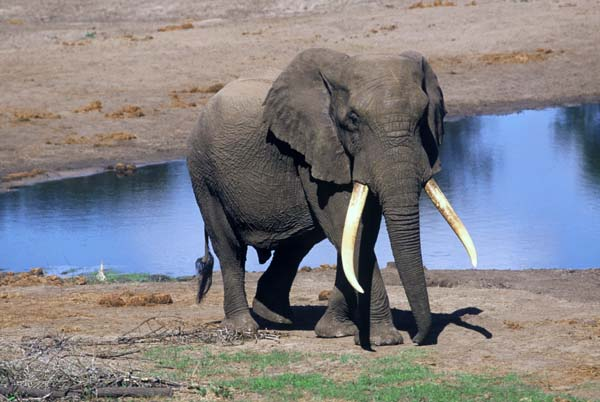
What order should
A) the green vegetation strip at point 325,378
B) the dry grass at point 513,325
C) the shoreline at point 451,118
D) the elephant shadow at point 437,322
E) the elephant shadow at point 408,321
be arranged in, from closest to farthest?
the green vegetation strip at point 325,378, the elephant shadow at point 437,322, the elephant shadow at point 408,321, the dry grass at point 513,325, the shoreline at point 451,118

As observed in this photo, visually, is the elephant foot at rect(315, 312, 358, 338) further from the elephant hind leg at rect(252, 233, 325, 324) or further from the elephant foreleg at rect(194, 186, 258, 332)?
the elephant hind leg at rect(252, 233, 325, 324)

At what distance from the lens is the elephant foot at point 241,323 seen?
1070 cm

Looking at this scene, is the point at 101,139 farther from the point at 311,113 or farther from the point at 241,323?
the point at 311,113

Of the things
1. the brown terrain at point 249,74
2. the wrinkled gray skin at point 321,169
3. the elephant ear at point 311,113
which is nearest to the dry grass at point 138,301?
the brown terrain at point 249,74

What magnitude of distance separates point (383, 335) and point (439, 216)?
8.89 m

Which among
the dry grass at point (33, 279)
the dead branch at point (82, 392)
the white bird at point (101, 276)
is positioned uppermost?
the dead branch at point (82, 392)

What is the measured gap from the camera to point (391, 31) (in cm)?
3397

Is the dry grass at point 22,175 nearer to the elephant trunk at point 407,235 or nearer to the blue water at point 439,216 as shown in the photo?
the blue water at point 439,216

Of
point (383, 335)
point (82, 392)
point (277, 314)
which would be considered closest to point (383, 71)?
point (383, 335)

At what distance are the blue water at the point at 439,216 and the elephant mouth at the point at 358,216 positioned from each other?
6470 mm

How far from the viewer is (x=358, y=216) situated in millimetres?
9445

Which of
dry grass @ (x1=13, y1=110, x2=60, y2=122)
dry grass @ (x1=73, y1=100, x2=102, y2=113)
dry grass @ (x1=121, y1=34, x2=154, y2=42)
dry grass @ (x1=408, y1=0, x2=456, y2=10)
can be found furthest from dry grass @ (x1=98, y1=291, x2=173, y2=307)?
dry grass @ (x1=408, y1=0, x2=456, y2=10)

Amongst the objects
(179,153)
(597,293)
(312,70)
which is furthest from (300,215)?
(179,153)

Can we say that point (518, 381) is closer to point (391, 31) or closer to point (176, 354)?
point (176, 354)
